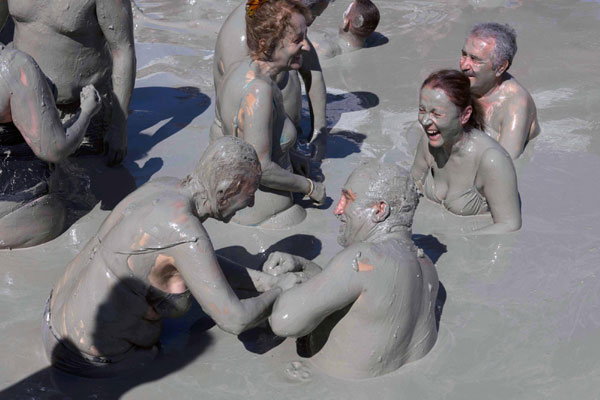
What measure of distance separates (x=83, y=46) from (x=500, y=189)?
3423 mm

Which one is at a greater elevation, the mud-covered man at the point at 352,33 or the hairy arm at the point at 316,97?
the hairy arm at the point at 316,97

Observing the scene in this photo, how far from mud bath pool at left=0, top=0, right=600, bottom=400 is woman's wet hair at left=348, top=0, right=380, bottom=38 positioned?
352 millimetres

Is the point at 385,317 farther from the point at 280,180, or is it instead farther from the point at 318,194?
the point at 318,194

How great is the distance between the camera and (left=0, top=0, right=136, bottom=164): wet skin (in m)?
5.66

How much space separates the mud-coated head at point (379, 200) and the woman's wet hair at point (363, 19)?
6031 millimetres

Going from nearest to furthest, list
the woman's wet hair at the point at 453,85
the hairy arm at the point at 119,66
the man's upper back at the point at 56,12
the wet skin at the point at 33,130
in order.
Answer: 1. the wet skin at the point at 33,130
2. the woman's wet hair at the point at 453,85
3. the man's upper back at the point at 56,12
4. the hairy arm at the point at 119,66

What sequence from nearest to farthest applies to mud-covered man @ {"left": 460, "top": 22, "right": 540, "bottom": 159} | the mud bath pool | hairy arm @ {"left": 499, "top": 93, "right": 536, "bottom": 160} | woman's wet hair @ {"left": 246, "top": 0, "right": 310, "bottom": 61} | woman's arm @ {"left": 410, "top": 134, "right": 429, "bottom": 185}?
the mud bath pool < woman's wet hair @ {"left": 246, "top": 0, "right": 310, "bottom": 61} < woman's arm @ {"left": 410, "top": 134, "right": 429, "bottom": 185} < mud-covered man @ {"left": 460, "top": 22, "right": 540, "bottom": 159} < hairy arm @ {"left": 499, "top": 93, "right": 536, "bottom": 160}

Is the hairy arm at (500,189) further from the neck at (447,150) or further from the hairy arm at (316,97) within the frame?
the hairy arm at (316,97)

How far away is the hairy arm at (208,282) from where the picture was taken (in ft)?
11.8

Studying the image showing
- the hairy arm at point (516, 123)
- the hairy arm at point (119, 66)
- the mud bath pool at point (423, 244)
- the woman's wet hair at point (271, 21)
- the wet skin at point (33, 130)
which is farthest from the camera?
the hairy arm at point (516, 123)

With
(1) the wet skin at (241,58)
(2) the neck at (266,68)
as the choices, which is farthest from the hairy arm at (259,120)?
(1) the wet skin at (241,58)

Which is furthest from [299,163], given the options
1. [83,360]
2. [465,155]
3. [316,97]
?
[83,360]

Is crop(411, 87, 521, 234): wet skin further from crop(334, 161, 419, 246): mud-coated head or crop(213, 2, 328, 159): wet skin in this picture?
crop(334, 161, 419, 246): mud-coated head

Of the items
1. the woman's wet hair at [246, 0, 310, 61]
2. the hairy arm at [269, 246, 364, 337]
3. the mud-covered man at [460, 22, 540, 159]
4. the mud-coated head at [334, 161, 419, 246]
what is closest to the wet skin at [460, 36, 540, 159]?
the mud-covered man at [460, 22, 540, 159]
